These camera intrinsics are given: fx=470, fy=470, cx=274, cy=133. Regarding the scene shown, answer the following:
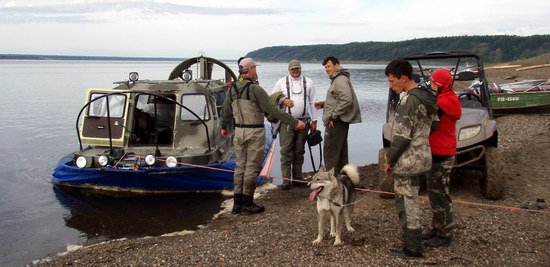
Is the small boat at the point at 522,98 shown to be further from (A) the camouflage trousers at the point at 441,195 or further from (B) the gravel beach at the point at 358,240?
(A) the camouflage trousers at the point at 441,195

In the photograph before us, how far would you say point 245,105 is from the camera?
691 cm

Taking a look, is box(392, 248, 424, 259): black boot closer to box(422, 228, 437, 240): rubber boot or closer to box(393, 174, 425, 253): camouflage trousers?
box(393, 174, 425, 253): camouflage trousers

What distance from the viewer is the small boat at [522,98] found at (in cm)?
1714

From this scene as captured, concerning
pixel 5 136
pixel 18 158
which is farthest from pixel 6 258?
pixel 5 136

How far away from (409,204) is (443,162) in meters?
0.69

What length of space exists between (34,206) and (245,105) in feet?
18.1

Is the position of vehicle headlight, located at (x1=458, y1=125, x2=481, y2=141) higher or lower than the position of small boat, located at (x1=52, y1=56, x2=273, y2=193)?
higher

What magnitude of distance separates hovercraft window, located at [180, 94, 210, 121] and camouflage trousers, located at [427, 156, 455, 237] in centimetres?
606

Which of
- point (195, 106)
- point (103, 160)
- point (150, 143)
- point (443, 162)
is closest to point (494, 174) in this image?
point (443, 162)

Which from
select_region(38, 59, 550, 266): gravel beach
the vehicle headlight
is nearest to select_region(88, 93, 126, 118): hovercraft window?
select_region(38, 59, 550, 266): gravel beach

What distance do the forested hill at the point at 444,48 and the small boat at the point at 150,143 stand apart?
3282 inches

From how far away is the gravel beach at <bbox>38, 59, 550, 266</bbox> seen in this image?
16.5 feet

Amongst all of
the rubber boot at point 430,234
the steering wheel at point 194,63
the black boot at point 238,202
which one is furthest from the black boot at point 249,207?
the steering wheel at point 194,63

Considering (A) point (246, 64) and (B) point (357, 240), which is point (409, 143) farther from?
(A) point (246, 64)
